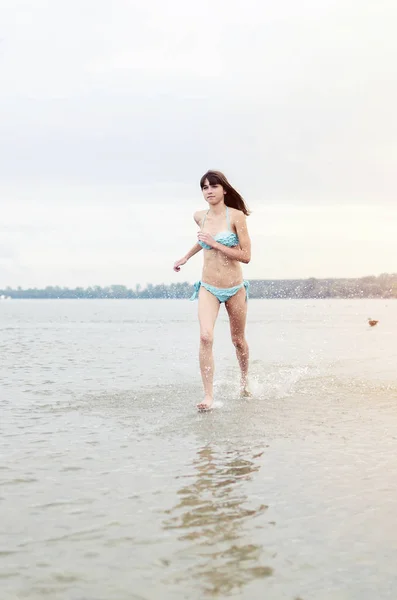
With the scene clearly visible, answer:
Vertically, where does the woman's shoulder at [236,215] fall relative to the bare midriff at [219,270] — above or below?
above

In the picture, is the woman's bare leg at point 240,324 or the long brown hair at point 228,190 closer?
the long brown hair at point 228,190

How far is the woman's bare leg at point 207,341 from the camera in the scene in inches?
312

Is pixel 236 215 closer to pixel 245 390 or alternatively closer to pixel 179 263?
pixel 179 263

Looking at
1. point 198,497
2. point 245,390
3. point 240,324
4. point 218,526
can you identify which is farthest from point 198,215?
point 218,526

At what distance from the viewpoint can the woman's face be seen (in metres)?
8.23

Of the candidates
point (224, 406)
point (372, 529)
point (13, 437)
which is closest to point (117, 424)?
point (13, 437)

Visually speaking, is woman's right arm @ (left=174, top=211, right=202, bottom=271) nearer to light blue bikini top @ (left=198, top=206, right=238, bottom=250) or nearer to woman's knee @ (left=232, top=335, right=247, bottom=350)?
light blue bikini top @ (left=198, top=206, right=238, bottom=250)

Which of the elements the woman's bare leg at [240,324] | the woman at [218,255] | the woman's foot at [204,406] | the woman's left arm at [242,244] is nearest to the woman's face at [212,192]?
the woman at [218,255]

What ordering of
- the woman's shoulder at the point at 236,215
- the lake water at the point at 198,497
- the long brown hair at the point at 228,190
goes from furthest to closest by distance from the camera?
the woman's shoulder at the point at 236,215 → the long brown hair at the point at 228,190 → the lake water at the point at 198,497

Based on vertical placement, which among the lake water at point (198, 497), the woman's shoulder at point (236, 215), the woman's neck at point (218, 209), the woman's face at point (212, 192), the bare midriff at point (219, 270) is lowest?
the lake water at point (198, 497)

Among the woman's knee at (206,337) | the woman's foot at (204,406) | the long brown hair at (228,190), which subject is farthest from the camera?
the long brown hair at (228,190)

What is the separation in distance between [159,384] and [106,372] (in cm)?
228

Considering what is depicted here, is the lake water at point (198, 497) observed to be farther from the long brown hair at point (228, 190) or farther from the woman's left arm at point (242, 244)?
the long brown hair at point (228, 190)

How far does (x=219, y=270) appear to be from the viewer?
8.48 m
